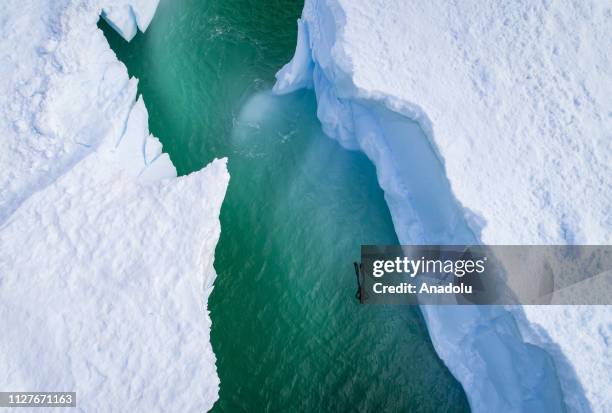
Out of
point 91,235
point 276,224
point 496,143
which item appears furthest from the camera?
point 276,224

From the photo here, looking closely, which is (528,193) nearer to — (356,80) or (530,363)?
(530,363)

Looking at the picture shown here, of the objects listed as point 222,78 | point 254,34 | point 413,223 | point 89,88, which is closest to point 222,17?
point 254,34

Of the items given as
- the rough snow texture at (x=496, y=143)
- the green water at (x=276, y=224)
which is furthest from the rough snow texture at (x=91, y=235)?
the rough snow texture at (x=496, y=143)

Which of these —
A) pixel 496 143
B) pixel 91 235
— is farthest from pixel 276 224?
pixel 496 143

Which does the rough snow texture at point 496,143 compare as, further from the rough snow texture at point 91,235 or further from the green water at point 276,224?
the rough snow texture at point 91,235

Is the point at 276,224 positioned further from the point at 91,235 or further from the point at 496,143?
the point at 496,143
